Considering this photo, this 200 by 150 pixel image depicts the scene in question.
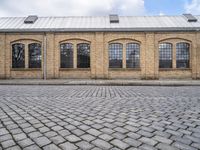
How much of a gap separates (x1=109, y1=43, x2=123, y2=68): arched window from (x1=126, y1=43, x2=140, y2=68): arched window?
0.81 meters

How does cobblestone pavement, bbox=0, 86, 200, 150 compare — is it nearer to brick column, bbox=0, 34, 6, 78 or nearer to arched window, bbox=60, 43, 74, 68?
arched window, bbox=60, 43, 74, 68

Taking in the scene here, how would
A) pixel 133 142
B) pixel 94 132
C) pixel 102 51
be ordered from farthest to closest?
pixel 102 51, pixel 94 132, pixel 133 142

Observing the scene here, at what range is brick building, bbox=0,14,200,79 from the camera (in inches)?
779

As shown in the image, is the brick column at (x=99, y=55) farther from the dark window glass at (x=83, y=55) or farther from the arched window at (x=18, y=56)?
the arched window at (x=18, y=56)

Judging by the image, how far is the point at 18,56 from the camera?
68.5 feet

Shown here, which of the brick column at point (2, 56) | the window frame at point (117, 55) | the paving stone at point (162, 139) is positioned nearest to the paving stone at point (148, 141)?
the paving stone at point (162, 139)

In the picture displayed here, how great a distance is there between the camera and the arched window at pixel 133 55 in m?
20.2

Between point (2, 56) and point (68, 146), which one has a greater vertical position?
point (2, 56)

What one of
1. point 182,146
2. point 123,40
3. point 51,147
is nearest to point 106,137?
point 51,147

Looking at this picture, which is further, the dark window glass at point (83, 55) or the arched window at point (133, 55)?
the dark window glass at point (83, 55)

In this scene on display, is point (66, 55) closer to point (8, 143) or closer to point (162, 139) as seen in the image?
point (8, 143)

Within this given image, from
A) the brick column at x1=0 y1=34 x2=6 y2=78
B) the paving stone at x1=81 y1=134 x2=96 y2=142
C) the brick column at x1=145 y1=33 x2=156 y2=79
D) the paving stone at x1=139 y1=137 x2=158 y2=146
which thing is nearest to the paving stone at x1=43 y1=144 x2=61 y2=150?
the paving stone at x1=81 y1=134 x2=96 y2=142

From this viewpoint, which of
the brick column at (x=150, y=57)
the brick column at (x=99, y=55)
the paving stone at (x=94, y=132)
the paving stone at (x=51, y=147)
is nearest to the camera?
the paving stone at (x=51, y=147)

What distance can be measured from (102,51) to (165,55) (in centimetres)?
642
